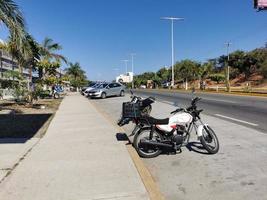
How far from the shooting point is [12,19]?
12180 millimetres

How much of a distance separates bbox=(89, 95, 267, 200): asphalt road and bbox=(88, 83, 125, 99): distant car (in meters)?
26.4

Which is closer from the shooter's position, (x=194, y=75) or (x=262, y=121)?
(x=262, y=121)

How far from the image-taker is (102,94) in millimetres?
35938

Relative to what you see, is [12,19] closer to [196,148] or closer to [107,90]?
[196,148]

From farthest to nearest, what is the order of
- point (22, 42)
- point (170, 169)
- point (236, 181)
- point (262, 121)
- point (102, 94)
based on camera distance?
point (102, 94)
point (262, 121)
point (22, 42)
point (170, 169)
point (236, 181)

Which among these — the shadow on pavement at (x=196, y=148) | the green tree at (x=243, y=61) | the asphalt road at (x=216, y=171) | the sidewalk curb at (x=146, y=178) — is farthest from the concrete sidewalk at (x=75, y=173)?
the green tree at (x=243, y=61)

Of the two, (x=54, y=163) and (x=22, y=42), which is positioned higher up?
(x=22, y=42)

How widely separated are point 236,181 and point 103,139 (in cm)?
468

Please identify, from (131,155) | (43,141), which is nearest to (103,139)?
(43,141)

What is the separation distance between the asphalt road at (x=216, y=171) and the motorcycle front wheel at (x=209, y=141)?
0.15m

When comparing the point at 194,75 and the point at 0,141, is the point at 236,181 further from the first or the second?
the point at 194,75

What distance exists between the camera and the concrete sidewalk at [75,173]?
5430 millimetres

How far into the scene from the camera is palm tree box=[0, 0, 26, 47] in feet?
39.7

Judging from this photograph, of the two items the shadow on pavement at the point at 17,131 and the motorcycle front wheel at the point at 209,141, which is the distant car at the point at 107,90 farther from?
the motorcycle front wheel at the point at 209,141
